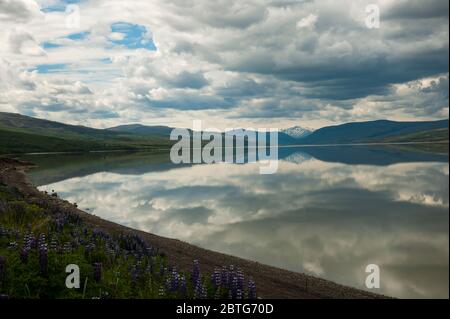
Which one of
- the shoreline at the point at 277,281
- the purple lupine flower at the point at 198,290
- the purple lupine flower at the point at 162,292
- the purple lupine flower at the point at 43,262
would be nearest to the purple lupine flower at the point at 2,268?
the purple lupine flower at the point at 43,262

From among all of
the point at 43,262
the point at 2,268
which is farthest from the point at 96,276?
the point at 2,268

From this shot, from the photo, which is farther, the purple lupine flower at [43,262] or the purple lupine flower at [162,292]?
the purple lupine flower at [162,292]

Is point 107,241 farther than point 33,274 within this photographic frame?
Yes

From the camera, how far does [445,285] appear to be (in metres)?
18.6

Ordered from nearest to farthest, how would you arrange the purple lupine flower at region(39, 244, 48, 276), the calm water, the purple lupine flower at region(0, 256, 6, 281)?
1. the purple lupine flower at region(0, 256, 6, 281)
2. the purple lupine flower at region(39, 244, 48, 276)
3. the calm water

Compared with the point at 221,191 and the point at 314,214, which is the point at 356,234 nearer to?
the point at 314,214

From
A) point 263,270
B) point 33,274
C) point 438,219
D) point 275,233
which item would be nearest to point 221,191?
point 275,233

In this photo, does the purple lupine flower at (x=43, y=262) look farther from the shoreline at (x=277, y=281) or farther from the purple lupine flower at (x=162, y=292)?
the shoreline at (x=277, y=281)

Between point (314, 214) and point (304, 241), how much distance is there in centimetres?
1141

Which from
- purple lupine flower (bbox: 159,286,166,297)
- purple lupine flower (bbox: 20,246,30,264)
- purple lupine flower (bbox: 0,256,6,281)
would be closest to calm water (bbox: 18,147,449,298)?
purple lupine flower (bbox: 159,286,166,297)

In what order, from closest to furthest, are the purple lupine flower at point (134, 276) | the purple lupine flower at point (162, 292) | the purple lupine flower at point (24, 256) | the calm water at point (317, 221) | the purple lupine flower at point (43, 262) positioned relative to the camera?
1. the purple lupine flower at point (43, 262)
2. the purple lupine flower at point (162, 292)
3. the purple lupine flower at point (24, 256)
4. the purple lupine flower at point (134, 276)
5. the calm water at point (317, 221)

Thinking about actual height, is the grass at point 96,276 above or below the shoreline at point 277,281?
above

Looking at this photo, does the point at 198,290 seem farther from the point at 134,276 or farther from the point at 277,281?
the point at 277,281

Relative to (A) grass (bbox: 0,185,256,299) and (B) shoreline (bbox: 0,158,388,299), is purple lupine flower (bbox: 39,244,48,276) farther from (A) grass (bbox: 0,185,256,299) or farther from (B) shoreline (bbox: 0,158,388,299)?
(B) shoreline (bbox: 0,158,388,299)
